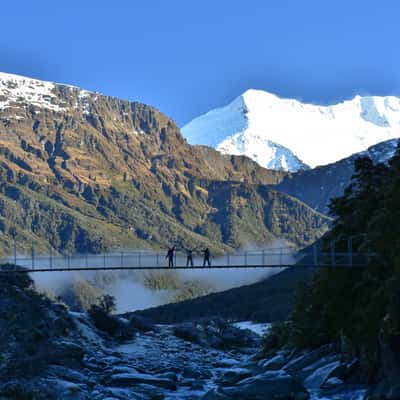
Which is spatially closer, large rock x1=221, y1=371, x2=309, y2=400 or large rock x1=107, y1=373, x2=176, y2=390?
large rock x1=221, y1=371, x2=309, y2=400

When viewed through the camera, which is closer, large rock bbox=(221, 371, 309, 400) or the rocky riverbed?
large rock bbox=(221, 371, 309, 400)

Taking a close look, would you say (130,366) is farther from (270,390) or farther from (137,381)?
(270,390)

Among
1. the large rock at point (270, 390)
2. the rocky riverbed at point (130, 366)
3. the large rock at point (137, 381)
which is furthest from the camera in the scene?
the large rock at point (137, 381)

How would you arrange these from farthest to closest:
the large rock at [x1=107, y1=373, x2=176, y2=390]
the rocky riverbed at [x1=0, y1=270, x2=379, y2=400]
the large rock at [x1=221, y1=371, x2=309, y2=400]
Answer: the large rock at [x1=107, y1=373, x2=176, y2=390] < the rocky riverbed at [x1=0, y1=270, x2=379, y2=400] < the large rock at [x1=221, y1=371, x2=309, y2=400]

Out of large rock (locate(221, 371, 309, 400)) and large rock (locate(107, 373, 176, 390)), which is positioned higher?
large rock (locate(221, 371, 309, 400))

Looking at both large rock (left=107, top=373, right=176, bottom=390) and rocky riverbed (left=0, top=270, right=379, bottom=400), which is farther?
large rock (left=107, top=373, right=176, bottom=390)

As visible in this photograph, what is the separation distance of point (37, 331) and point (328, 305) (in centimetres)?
3206

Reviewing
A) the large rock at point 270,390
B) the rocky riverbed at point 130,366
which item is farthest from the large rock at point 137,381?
the large rock at point 270,390

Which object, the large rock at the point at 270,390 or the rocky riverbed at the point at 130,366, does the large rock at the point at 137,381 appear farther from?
the large rock at the point at 270,390

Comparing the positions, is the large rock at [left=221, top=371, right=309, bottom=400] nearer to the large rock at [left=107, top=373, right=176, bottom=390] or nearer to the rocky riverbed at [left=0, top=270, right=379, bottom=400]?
the rocky riverbed at [left=0, top=270, right=379, bottom=400]

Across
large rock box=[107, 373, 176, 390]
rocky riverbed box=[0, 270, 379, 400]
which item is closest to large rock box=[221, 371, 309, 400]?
rocky riverbed box=[0, 270, 379, 400]

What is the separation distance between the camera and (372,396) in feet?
178

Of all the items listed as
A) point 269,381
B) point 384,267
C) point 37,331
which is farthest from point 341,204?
point 37,331

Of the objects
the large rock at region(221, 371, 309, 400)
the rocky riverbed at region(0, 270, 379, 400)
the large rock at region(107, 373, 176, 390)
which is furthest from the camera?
the large rock at region(107, 373, 176, 390)
